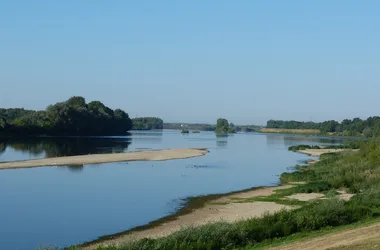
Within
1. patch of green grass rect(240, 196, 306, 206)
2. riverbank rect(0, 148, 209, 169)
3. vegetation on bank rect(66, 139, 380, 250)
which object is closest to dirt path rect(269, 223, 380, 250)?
vegetation on bank rect(66, 139, 380, 250)

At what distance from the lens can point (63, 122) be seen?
391 ft

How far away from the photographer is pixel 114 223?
24.3 metres

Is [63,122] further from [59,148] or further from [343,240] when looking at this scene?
[343,240]

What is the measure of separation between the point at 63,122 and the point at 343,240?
110 meters

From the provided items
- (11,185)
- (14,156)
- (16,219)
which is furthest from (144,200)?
(14,156)

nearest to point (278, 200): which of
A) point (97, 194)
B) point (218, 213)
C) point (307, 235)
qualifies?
point (218, 213)

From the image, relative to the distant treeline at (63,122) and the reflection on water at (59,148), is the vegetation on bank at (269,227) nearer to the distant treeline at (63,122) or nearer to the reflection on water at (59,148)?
the reflection on water at (59,148)

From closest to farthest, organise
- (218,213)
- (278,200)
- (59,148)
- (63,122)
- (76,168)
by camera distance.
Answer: (218,213) → (278,200) → (76,168) → (59,148) → (63,122)

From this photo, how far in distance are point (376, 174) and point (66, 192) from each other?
20.4 metres

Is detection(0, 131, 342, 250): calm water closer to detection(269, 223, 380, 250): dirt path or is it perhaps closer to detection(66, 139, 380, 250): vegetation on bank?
detection(66, 139, 380, 250): vegetation on bank

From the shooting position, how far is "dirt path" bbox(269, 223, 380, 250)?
13.6 metres

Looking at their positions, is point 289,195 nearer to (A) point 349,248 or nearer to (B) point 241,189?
(B) point 241,189

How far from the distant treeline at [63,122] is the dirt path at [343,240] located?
9394 cm

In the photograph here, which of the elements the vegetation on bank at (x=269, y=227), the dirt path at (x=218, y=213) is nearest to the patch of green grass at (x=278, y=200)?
the dirt path at (x=218, y=213)
